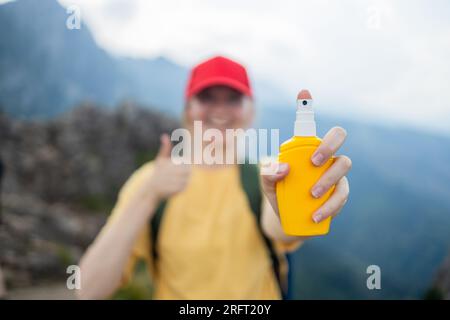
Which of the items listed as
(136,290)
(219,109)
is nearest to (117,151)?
(136,290)

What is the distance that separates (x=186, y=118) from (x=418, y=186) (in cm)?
353

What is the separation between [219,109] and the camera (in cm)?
130

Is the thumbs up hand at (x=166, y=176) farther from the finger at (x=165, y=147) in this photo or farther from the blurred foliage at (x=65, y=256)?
the blurred foliage at (x=65, y=256)

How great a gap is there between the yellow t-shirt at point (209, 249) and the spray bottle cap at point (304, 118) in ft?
1.80

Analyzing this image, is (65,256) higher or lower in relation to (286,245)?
lower

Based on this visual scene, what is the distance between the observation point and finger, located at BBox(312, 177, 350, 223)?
70 cm

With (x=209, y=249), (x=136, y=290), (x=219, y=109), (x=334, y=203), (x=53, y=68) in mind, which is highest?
(x=53, y=68)

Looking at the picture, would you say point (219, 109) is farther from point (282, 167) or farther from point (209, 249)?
point (282, 167)

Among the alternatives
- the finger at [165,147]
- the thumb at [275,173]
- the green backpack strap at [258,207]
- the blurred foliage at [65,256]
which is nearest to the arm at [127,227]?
the finger at [165,147]

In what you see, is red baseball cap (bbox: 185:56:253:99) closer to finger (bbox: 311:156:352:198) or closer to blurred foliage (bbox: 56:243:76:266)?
finger (bbox: 311:156:352:198)

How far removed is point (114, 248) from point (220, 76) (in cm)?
58

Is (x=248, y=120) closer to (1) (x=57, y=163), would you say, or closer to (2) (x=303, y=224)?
(2) (x=303, y=224)

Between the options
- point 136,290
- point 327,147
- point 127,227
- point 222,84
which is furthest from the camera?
point 136,290
